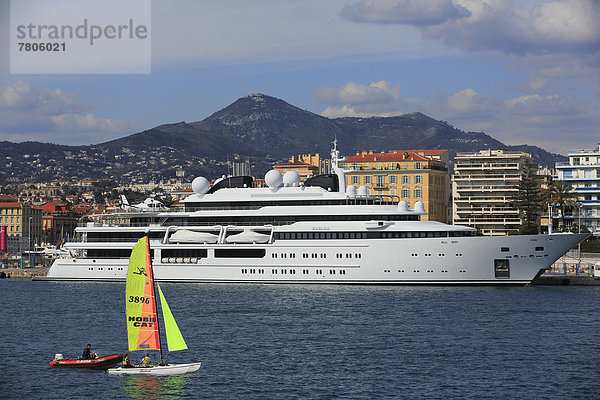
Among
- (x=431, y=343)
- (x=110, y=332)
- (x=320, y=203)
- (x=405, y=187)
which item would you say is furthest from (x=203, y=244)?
(x=405, y=187)

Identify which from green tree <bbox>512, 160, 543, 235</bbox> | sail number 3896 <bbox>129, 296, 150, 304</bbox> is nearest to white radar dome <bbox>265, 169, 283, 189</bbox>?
sail number 3896 <bbox>129, 296, 150, 304</bbox>

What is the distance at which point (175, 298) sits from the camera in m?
44.8

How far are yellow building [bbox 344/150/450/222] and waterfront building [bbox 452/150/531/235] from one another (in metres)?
2.20

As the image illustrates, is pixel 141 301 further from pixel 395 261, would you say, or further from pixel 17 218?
pixel 17 218

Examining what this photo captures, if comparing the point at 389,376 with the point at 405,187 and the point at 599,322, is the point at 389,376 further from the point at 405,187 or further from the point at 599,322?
the point at 405,187

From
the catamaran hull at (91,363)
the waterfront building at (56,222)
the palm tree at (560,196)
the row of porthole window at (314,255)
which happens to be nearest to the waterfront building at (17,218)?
the waterfront building at (56,222)

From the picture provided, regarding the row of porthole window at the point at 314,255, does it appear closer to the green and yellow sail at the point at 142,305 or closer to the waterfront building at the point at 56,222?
the green and yellow sail at the point at 142,305

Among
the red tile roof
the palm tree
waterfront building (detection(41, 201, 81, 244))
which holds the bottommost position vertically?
waterfront building (detection(41, 201, 81, 244))

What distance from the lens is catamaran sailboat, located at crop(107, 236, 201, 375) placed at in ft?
83.3

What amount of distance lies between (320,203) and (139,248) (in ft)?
90.1

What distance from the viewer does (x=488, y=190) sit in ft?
283

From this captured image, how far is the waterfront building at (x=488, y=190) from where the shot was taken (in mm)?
85188

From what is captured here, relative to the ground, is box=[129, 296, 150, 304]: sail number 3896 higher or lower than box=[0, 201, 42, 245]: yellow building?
lower

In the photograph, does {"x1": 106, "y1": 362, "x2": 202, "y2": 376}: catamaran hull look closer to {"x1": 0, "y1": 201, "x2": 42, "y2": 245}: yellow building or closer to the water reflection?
the water reflection
